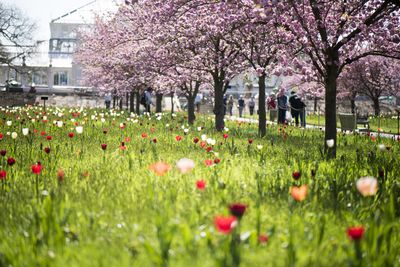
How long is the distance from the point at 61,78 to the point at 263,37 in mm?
61188

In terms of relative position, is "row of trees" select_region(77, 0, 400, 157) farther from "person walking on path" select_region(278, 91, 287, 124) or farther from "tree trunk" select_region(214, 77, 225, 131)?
"person walking on path" select_region(278, 91, 287, 124)

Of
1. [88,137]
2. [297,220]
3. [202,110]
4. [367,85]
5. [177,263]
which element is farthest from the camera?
[202,110]

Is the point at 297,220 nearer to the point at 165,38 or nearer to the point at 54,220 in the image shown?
the point at 54,220

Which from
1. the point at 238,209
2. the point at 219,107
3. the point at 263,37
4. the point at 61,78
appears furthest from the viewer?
the point at 61,78

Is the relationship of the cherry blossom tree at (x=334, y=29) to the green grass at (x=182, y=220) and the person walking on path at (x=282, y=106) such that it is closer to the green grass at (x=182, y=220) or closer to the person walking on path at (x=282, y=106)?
the green grass at (x=182, y=220)

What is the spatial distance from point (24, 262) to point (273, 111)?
24.6m

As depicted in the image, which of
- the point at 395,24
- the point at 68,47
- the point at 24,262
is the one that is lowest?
the point at 24,262

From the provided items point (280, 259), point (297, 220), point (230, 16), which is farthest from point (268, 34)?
point (280, 259)

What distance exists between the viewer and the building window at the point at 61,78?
69.1 m

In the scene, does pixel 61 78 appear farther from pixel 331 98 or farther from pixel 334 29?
pixel 331 98

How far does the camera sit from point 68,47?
75125mm

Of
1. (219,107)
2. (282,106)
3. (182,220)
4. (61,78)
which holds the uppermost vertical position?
(61,78)

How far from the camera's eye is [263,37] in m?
12.4

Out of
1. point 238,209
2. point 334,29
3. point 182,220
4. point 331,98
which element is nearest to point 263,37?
point 334,29
